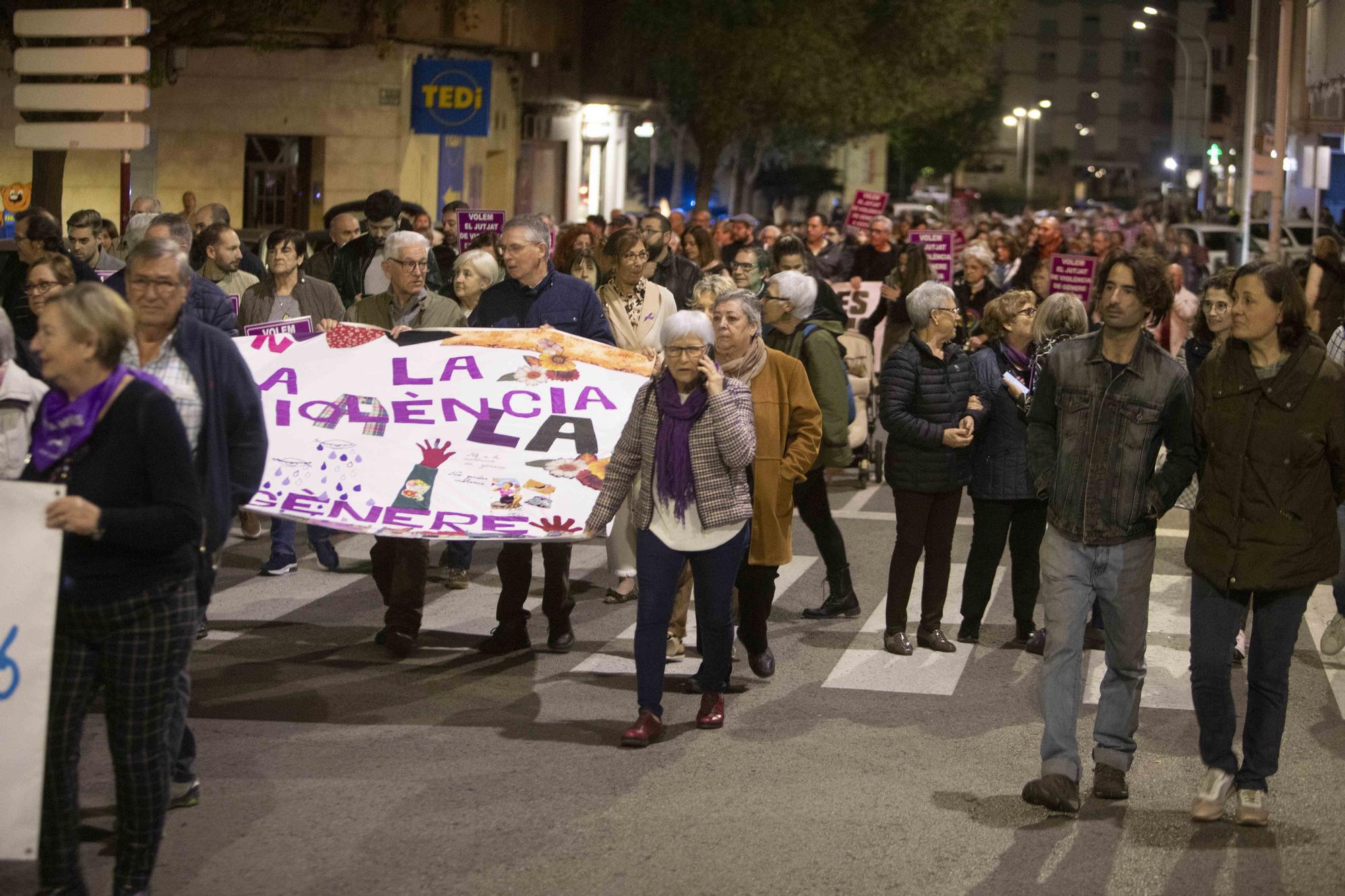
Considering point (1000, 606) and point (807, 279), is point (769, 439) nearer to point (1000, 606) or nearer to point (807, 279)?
point (807, 279)

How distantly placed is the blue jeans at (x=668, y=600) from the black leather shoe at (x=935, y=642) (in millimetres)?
2075

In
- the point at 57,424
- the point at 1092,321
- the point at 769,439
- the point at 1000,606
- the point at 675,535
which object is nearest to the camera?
the point at 57,424

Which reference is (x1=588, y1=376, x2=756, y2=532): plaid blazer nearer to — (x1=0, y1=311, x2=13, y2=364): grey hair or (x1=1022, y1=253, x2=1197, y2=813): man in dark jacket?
(x1=1022, y1=253, x2=1197, y2=813): man in dark jacket

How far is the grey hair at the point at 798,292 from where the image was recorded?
31.4 feet

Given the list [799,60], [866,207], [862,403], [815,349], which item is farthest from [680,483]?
[799,60]

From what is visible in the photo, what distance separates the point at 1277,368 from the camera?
668 centimetres

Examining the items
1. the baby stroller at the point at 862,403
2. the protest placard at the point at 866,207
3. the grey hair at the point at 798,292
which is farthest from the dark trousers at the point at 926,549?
the protest placard at the point at 866,207

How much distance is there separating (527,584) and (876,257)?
10.5 metres

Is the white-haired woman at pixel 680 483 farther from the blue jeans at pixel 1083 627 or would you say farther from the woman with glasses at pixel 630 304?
the woman with glasses at pixel 630 304

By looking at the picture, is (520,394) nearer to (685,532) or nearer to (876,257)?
(685,532)

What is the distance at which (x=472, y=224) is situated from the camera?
56.8ft

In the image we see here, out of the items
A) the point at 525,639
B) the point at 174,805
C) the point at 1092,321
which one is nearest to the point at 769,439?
the point at 525,639

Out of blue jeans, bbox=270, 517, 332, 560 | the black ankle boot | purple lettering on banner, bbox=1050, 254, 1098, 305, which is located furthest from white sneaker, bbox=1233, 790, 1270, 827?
purple lettering on banner, bbox=1050, 254, 1098, 305

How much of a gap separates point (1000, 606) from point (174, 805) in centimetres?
568
